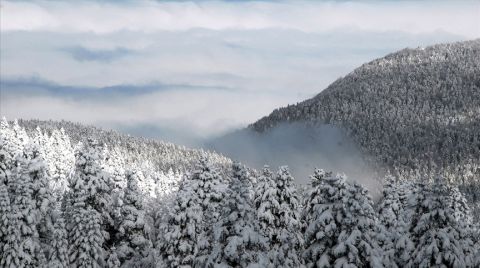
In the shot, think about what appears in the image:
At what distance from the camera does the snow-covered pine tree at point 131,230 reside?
1998 inches

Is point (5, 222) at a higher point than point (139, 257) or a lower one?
higher

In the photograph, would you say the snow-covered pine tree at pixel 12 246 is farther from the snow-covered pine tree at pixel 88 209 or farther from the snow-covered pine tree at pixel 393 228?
the snow-covered pine tree at pixel 393 228

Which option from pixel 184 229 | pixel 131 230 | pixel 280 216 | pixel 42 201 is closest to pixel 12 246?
pixel 42 201

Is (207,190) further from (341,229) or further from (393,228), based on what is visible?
(393,228)

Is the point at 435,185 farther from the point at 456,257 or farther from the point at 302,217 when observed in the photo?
the point at 302,217

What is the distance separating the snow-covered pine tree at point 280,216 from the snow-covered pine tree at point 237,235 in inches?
92.1

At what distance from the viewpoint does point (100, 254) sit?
162 ft

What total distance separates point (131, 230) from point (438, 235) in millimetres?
26443

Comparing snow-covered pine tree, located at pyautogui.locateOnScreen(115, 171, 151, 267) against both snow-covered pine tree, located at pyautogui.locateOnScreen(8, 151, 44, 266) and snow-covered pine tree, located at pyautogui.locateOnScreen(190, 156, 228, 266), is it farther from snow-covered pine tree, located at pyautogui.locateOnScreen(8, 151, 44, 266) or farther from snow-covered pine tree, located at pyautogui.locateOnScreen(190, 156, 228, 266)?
snow-covered pine tree, located at pyautogui.locateOnScreen(190, 156, 228, 266)

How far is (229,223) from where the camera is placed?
36.8 meters

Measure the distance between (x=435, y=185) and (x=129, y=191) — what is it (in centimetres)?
2631

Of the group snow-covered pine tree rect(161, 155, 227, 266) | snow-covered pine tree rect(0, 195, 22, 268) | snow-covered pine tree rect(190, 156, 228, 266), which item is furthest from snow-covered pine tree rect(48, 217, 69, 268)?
snow-covered pine tree rect(190, 156, 228, 266)

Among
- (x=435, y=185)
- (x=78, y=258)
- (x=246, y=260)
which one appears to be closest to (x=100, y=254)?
(x=78, y=258)

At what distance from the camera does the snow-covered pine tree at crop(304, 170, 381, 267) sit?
1377 inches
